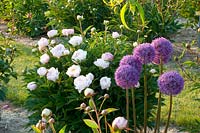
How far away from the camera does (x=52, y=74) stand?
3.12m

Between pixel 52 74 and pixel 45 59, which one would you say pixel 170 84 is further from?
pixel 45 59

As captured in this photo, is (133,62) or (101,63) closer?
(133,62)

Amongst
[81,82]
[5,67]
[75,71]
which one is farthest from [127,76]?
[5,67]

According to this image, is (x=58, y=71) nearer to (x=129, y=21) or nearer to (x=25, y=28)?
(x=129, y=21)

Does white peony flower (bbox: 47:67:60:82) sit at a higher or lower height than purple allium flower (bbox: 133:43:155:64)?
lower

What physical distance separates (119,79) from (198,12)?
813 cm

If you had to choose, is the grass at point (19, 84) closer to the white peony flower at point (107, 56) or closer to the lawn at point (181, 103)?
the lawn at point (181, 103)

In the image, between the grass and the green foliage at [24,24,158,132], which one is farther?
the grass

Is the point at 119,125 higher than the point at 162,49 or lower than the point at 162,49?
lower

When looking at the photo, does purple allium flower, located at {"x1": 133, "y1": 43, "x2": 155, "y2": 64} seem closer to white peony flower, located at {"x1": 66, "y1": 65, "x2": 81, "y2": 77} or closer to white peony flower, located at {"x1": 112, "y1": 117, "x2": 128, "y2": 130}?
white peony flower, located at {"x1": 112, "y1": 117, "x2": 128, "y2": 130}

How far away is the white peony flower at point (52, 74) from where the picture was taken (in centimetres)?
312

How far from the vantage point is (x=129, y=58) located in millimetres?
1960

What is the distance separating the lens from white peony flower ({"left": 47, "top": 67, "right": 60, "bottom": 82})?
3.12 m

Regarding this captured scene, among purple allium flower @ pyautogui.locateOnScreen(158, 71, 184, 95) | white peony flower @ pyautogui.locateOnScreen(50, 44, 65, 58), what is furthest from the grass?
purple allium flower @ pyautogui.locateOnScreen(158, 71, 184, 95)
